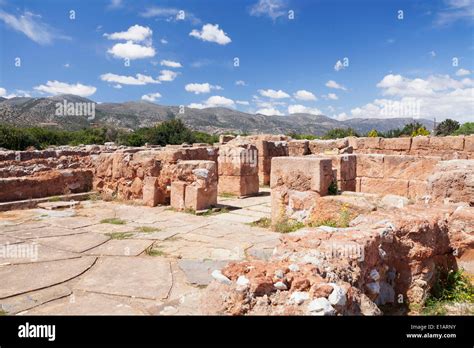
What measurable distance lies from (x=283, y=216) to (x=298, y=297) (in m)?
4.01

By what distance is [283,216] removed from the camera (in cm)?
653

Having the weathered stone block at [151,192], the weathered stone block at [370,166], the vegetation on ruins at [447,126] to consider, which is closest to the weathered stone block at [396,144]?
the weathered stone block at [370,166]

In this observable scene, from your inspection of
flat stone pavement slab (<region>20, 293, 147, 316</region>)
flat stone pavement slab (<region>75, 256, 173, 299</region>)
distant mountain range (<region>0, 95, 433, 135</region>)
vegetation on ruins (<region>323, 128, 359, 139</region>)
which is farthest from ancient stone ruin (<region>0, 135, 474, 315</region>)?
vegetation on ruins (<region>323, 128, 359, 139</region>)

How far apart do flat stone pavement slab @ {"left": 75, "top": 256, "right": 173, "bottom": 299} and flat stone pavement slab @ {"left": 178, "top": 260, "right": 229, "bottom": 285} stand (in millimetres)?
201

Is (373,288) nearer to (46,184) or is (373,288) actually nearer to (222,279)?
(222,279)

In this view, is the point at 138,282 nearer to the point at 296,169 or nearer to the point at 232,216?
the point at 296,169

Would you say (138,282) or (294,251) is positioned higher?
(294,251)

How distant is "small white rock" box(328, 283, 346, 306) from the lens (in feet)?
8.14

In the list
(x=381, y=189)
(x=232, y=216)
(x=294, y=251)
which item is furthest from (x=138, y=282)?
(x=381, y=189)

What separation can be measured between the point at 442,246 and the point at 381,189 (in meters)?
4.90

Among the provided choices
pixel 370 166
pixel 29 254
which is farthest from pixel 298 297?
pixel 370 166

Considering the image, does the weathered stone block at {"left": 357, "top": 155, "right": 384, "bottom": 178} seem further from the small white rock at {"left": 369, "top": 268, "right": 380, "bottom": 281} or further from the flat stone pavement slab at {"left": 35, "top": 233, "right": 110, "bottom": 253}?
the flat stone pavement slab at {"left": 35, "top": 233, "right": 110, "bottom": 253}
